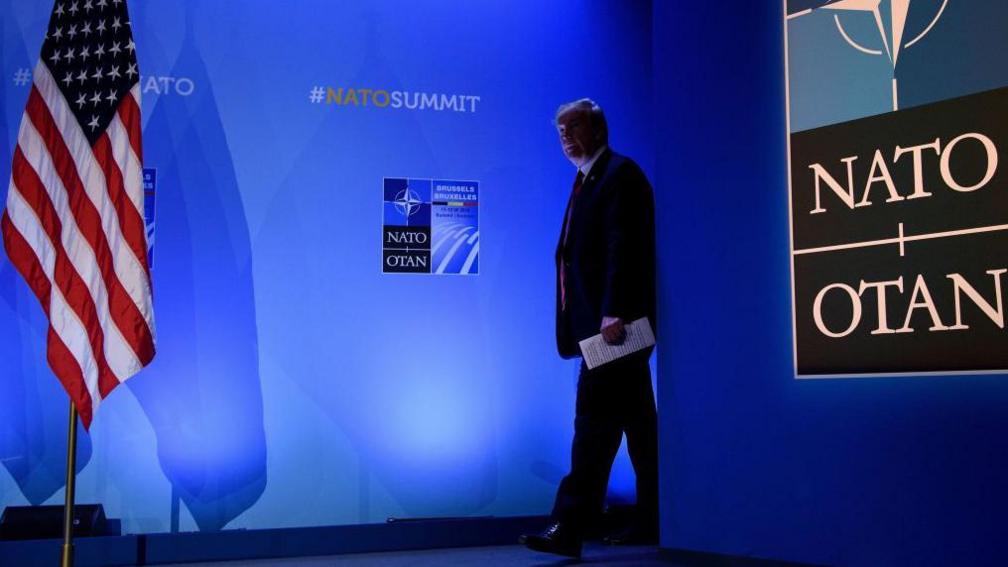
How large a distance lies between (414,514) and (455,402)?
53 cm

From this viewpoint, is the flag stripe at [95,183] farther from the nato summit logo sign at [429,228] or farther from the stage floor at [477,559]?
the nato summit logo sign at [429,228]

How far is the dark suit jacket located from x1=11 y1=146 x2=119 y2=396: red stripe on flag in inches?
65.9

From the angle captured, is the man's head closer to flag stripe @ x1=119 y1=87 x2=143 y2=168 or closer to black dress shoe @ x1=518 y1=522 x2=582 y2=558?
black dress shoe @ x1=518 y1=522 x2=582 y2=558

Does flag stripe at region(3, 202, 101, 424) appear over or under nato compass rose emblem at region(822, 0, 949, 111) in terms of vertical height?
under

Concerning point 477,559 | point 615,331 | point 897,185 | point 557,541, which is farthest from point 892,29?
point 477,559

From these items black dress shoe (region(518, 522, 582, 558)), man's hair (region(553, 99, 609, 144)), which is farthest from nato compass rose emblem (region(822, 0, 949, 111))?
black dress shoe (region(518, 522, 582, 558))

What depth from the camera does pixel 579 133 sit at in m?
3.85

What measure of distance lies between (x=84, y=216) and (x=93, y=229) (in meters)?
0.05

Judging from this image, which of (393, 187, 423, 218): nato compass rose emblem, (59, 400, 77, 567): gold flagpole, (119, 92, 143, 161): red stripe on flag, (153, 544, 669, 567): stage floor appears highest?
(119, 92, 143, 161): red stripe on flag

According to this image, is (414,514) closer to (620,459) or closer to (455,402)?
(455,402)

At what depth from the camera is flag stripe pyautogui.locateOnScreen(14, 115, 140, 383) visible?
10.6 feet

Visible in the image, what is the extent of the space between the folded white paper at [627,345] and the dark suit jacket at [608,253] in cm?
6

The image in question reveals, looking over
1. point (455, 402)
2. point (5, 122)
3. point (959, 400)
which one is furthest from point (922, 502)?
point (5, 122)

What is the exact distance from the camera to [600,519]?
4352mm
